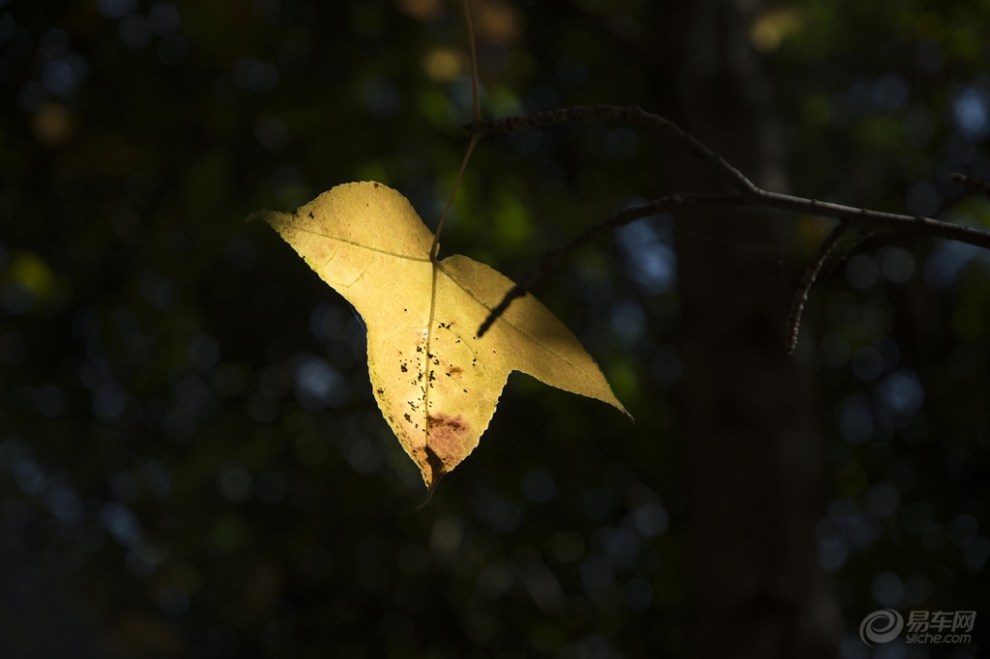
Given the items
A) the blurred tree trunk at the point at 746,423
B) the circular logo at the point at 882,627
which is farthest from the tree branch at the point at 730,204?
the blurred tree trunk at the point at 746,423

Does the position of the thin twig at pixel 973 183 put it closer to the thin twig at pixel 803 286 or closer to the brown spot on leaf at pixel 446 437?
the thin twig at pixel 803 286

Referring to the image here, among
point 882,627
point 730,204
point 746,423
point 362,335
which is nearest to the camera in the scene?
point 730,204

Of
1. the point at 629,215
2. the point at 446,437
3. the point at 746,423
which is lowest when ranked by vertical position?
the point at 746,423

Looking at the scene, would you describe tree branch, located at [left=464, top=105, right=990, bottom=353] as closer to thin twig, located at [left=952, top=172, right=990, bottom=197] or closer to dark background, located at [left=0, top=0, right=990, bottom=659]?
thin twig, located at [left=952, top=172, right=990, bottom=197]

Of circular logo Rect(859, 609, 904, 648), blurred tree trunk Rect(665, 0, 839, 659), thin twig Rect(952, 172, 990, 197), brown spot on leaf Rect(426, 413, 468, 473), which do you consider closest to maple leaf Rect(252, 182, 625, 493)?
brown spot on leaf Rect(426, 413, 468, 473)

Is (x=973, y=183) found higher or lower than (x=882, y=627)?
higher

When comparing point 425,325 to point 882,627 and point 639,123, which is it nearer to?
point 639,123

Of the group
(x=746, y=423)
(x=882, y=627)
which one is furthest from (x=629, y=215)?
(x=746, y=423)
